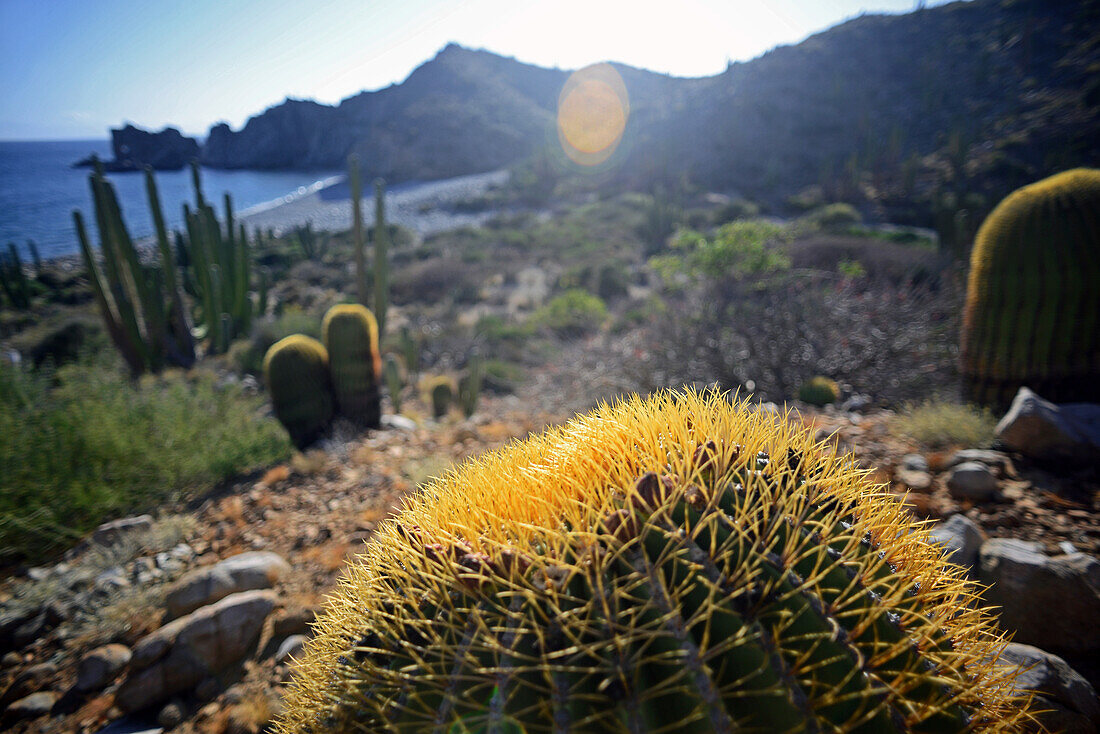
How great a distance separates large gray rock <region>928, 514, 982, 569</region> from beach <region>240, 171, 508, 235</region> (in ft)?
107

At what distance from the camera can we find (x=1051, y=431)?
A: 3193 millimetres

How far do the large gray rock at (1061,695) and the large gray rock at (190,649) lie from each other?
11.6 ft

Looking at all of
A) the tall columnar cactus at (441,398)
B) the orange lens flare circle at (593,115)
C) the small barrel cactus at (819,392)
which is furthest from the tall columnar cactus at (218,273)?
the orange lens flare circle at (593,115)

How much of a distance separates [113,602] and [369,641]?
3137mm

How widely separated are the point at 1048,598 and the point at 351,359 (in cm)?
674

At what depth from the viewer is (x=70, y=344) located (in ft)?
39.0

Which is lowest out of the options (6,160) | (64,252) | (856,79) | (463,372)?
→ (463,372)

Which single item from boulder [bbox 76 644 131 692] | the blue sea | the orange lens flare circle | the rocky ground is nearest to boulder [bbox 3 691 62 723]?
the rocky ground

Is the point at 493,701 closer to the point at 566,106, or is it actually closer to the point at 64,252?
the point at 64,252

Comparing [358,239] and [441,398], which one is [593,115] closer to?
[358,239]

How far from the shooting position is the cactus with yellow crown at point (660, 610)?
35.5 inches

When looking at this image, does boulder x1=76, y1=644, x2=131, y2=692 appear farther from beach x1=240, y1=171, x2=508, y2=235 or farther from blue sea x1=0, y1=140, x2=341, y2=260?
beach x1=240, y1=171, x2=508, y2=235

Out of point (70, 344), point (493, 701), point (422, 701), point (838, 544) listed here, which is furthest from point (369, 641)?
point (70, 344)

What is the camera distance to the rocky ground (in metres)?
2.17
